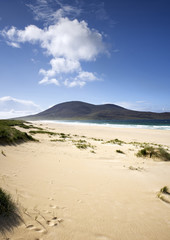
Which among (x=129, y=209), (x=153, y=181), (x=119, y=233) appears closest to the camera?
(x=119, y=233)

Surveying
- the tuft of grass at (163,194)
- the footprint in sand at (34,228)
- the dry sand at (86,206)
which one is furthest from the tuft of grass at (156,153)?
the footprint in sand at (34,228)

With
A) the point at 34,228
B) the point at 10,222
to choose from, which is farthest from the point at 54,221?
the point at 10,222

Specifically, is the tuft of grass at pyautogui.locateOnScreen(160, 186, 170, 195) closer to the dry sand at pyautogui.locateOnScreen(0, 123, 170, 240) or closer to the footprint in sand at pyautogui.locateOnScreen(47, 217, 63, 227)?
the dry sand at pyautogui.locateOnScreen(0, 123, 170, 240)

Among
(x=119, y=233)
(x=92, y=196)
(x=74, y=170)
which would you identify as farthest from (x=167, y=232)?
(x=74, y=170)

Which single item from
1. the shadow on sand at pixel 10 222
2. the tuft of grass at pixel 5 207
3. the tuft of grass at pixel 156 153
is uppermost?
the tuft of grass at pixel 5 207

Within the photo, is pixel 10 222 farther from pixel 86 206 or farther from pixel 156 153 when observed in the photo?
pixel 156 153

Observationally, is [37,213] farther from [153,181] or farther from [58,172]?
[153,181]

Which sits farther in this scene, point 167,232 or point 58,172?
point 58,172

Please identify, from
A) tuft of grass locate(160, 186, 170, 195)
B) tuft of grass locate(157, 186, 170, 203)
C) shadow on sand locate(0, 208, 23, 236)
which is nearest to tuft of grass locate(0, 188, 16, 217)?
shadow on sand locate(0, 208, 23, 236)

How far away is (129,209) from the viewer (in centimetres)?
277

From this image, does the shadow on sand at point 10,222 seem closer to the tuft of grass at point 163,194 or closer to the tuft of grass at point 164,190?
the tuft of grass at point 163,194

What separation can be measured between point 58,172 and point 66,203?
198cm

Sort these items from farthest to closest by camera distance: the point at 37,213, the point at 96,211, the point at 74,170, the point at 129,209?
the point at 74,170
the point at 129,209
the point at 96,211
the point at 37,213

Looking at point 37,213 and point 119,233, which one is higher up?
point 37,213
